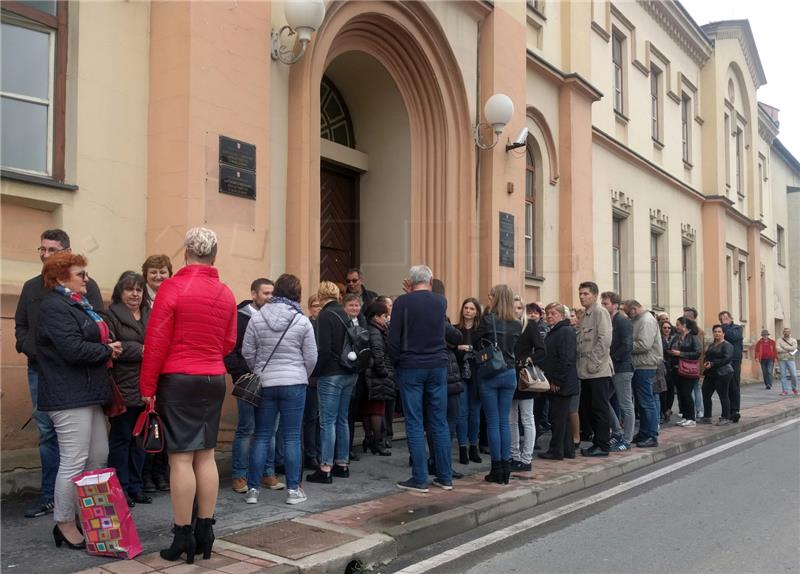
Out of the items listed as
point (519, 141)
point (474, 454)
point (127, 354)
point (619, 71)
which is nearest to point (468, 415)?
point (474, 454)

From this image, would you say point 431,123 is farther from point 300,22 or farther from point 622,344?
point 622,344

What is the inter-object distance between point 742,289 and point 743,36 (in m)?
8.89

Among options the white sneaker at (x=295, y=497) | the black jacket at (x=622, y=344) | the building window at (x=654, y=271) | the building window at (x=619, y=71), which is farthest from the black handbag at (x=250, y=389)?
the building window at (x=654, y=271)

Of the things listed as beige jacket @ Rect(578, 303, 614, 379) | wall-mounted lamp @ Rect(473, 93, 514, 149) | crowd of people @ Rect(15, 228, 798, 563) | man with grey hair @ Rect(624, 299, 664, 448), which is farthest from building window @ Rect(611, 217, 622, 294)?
beige jacket @ Rect(578, 303, 614, 379)

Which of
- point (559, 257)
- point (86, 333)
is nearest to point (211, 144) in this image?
point (86, 333)

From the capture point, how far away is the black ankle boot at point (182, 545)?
446cm

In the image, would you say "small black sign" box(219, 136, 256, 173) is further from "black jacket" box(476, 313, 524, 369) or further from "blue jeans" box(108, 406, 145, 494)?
"black jacket" box(476, 313, 524, 369)

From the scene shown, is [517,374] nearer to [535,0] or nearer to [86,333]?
[86,333]

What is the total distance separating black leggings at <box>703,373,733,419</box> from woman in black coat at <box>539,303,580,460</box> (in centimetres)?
480

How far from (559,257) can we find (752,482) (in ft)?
24.7

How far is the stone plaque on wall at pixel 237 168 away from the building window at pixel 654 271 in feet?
47.7

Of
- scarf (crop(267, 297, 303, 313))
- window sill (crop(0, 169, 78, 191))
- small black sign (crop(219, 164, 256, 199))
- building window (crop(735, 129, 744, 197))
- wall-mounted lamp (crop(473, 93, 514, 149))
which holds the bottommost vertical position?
scarf (crop(267, 297, 303, 313))

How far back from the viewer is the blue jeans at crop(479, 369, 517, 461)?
7043 mm

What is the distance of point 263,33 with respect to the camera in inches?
312
